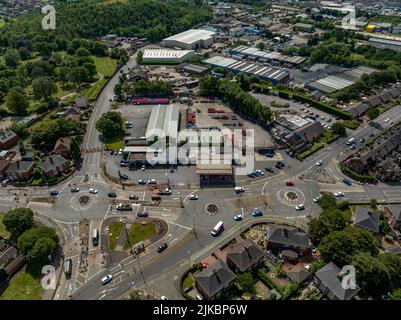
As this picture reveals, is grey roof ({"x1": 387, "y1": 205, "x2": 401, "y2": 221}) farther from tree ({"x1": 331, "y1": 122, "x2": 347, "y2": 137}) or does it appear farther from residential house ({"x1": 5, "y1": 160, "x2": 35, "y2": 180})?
residential house ({"x1": 5, "y1": 160, "x2": 35, "y2": 180})

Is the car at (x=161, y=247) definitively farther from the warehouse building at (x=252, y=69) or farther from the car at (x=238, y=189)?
the warehouse building at (x=252, y=69)

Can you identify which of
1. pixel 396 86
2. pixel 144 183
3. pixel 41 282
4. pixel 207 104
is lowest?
pixel 41 282

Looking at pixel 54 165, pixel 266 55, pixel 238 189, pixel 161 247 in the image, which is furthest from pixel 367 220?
pixel 266 55

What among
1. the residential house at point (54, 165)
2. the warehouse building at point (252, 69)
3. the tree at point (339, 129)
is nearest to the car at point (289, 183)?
the tree at point (339, 129)

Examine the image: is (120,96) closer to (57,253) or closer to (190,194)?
(190,194)

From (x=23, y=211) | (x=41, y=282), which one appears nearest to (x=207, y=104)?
(x=23, y=211)

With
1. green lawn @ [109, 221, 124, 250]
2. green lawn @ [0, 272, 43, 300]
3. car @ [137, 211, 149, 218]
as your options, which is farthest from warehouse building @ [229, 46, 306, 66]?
green lawn @ [0, 272, 43, 300]

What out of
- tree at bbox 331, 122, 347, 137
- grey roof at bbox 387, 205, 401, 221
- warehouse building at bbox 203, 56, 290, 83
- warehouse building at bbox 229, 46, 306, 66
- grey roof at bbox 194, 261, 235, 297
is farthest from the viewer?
warehouse building at bbox 229, 46, 306, 66
